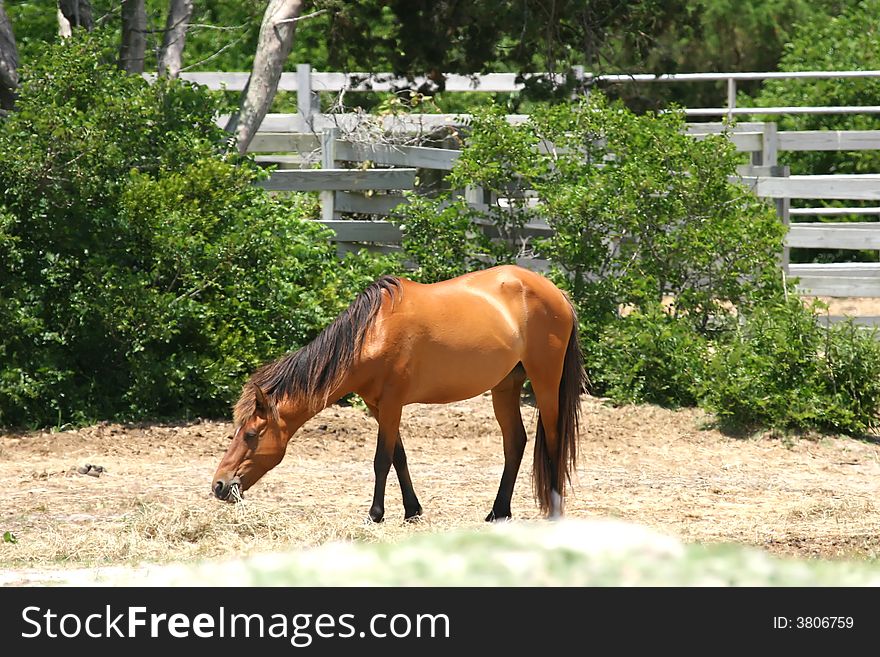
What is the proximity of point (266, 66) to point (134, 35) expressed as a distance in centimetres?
121

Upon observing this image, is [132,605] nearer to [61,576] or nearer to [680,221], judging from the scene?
[61,576]

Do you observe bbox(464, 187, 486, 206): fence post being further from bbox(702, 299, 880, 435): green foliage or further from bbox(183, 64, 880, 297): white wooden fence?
bbox(702, 299, 880, 435): green foliage

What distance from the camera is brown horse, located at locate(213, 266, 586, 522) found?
6.48m

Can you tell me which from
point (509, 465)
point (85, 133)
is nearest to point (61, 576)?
point (509, 465)

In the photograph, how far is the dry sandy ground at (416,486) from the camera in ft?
20.4

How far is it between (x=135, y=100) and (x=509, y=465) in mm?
4536

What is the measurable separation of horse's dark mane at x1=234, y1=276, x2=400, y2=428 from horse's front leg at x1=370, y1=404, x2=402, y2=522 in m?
0.34

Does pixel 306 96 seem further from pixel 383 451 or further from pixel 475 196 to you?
pixel 383 451

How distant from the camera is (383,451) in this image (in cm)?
660

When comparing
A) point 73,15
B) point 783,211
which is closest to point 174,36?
point 73,15

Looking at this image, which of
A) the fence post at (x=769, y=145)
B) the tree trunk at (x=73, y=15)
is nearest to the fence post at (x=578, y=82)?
the fence post at (x=769, y=145)

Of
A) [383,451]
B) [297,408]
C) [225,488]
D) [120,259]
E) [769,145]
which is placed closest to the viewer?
[225,488]

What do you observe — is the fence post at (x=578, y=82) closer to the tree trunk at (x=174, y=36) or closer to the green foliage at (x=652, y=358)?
the green foliage at (x=652, y=358)

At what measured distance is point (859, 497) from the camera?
7695mm
